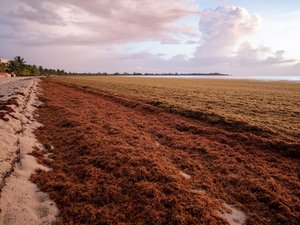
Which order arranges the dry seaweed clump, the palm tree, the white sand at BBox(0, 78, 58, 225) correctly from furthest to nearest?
the palm tree → the dry seaweed clump → the white sand at BBox(0, 78, 58, 225)

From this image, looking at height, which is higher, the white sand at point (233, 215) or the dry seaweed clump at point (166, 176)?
the dry seaweed clump at point (166, 176)

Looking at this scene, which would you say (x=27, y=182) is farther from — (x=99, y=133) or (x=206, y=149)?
(x=206, y=149)

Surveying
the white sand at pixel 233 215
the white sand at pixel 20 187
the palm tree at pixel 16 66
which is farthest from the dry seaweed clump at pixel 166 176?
the palm tree at pixel 16 66

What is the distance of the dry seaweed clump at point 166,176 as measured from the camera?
7.47 meters

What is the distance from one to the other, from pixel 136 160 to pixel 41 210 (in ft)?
14.4

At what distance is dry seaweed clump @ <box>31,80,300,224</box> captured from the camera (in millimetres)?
7473

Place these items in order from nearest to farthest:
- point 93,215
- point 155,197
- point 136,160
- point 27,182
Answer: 1. point 93,215
2. point 155,197
3. point 27,182
4. point 136,160

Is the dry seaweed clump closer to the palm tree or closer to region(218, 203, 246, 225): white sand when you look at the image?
region(218, 203, 246, 225): white sand

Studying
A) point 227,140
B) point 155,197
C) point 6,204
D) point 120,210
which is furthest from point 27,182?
point 227,140

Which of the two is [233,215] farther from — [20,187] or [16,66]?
[16,66]

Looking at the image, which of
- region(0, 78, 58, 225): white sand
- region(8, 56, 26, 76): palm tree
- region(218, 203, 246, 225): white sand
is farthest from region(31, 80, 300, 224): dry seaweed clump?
region(8, 56, 26, 76): palm tree

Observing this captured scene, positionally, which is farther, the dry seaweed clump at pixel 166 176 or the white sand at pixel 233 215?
the dry seaweed clump at pixel 166 176

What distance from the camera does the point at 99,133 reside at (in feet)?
50.8

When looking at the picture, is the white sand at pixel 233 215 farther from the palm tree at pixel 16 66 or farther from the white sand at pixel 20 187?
the palm tree at pixel 16 66
